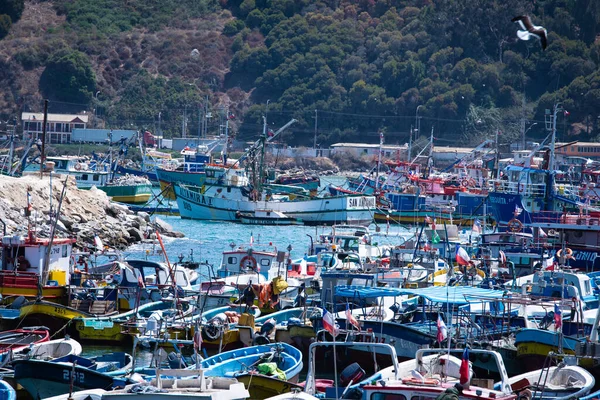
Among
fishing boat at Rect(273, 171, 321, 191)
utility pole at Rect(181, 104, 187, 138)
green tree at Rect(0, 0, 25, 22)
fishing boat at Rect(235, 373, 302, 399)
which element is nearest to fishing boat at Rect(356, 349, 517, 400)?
fishing boat at Rect(235, 373, 302, 399)

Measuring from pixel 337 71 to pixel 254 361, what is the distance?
126963mm

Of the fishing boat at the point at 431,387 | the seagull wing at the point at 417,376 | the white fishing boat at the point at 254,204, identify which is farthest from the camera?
the white fishing boat at the point at 254,204

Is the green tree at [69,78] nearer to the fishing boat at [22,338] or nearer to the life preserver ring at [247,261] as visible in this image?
the life preserver ring at [247,261]

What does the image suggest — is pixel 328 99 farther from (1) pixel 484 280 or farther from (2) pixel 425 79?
(1) pixel 484 280

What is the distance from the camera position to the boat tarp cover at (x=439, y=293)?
24534 mm

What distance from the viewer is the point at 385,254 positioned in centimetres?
3978

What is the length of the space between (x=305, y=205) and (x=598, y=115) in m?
67.5

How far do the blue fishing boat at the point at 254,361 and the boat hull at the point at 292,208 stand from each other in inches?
1721

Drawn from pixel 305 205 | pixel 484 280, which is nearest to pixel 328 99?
pixel 305 205

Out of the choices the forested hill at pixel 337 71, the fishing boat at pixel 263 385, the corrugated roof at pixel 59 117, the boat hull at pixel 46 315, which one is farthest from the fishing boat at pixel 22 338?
the corrugated roof at pixel 59 117

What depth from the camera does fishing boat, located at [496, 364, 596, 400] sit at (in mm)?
17922

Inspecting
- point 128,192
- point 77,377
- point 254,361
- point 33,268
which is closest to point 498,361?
point 254,361

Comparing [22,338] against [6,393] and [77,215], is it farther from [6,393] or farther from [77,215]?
[77,215]

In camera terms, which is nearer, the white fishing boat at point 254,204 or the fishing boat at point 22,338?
the fishing boat at point 22,338
